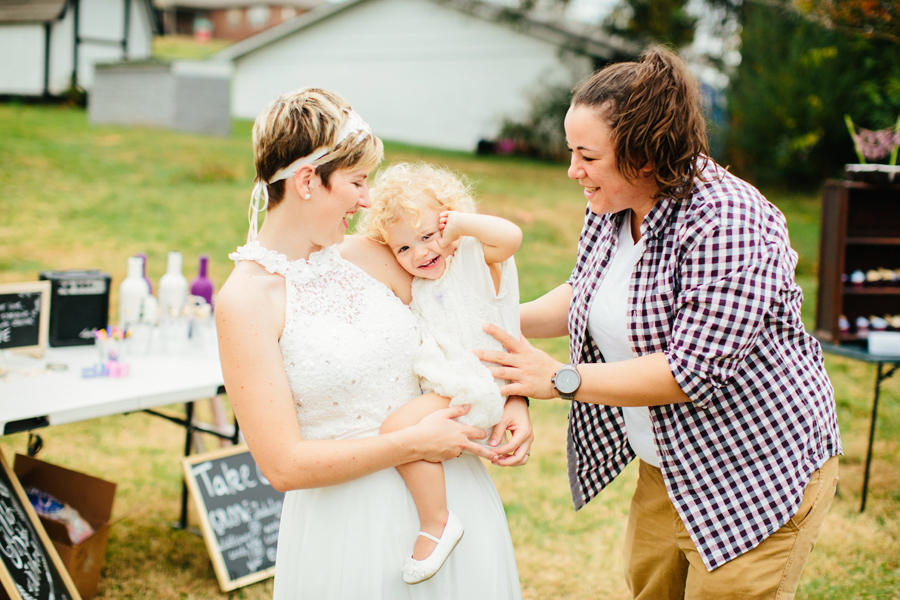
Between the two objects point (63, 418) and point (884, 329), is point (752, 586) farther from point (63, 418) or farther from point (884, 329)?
point (884, 329)

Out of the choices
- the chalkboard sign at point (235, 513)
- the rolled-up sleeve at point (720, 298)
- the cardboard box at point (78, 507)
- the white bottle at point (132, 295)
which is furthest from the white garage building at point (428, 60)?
the rolled-up sleeve at point (720, 298)

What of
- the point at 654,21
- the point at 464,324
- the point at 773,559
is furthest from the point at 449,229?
the point at 654,21

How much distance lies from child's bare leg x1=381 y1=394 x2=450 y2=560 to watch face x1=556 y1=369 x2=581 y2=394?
14.6 inches

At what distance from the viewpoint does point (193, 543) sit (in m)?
4.00

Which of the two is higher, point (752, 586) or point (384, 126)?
point (384, 126)

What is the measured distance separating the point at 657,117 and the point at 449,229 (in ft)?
2.27

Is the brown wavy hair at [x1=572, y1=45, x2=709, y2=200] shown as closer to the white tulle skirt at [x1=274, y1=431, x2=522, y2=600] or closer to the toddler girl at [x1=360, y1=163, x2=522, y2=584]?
the toddler girl at [x1=360, y1=163, x2=522, y2=584]

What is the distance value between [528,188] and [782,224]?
522 inches

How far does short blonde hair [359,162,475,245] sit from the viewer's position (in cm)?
221

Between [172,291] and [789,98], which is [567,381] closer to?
[172,291]

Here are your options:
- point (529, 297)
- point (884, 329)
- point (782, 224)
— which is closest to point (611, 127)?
point (782, 224)

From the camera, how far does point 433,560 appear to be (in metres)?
1.91

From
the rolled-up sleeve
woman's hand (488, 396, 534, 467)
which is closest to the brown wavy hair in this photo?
the rolled-up sleeve

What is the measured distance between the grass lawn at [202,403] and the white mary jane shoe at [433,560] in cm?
193
